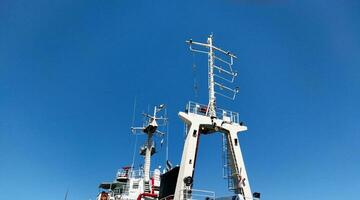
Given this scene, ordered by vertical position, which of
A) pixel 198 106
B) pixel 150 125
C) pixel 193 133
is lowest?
pixel 193 133

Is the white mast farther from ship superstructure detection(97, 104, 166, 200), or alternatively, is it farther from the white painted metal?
ship superstructure detection(97, 104, 166, 200)

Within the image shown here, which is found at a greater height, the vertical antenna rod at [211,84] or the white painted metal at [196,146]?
the vertical antenna rod at [211,84]

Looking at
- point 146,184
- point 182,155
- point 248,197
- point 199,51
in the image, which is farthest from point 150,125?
point 248,197

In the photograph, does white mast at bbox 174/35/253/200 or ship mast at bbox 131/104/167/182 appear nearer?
white mast at bbox 174/35/253/200

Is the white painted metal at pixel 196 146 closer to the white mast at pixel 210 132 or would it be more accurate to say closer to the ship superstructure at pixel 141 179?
the white mast at pixel 210 132

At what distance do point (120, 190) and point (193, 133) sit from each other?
69.5 ft

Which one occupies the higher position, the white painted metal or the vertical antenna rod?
the vertical antenna rod

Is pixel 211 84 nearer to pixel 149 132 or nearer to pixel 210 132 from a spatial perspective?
pixel 210 132

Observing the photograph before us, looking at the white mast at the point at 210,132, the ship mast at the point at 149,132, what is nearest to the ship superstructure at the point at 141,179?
the ship mast at the point at 149,132

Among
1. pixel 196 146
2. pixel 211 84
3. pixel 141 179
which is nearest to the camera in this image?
pixel 196 146

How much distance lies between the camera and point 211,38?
977 inches

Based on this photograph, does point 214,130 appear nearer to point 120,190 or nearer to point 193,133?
point 193,133

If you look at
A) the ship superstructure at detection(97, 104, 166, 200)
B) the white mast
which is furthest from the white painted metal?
the ship superstructure at detection(97, 104, 166, 200)

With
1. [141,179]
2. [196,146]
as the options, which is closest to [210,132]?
[196,146]
